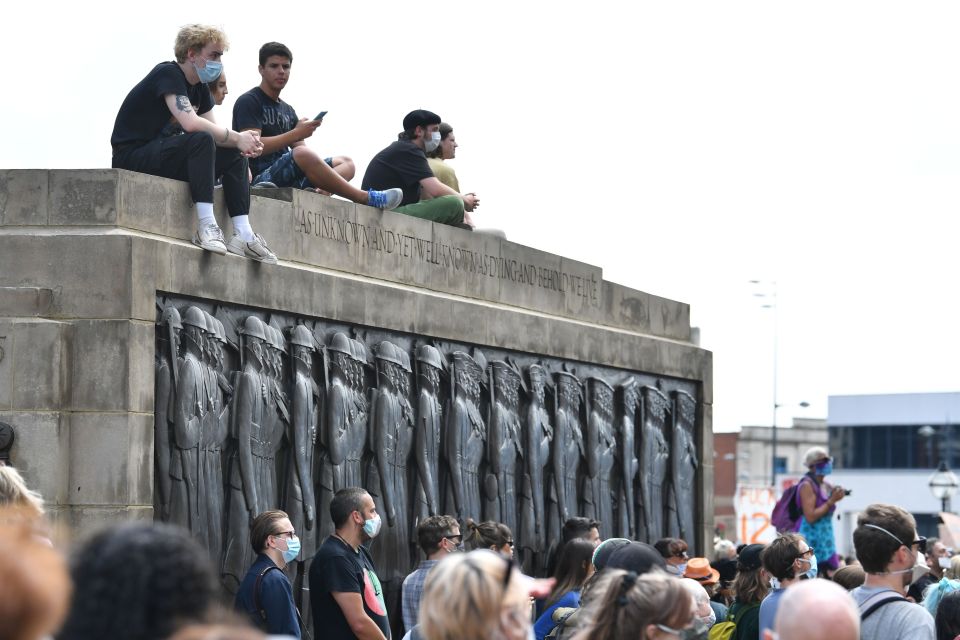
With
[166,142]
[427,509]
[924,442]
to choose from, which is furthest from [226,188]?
[924,442]

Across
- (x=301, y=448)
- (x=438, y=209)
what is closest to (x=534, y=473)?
(x=438, y=209)

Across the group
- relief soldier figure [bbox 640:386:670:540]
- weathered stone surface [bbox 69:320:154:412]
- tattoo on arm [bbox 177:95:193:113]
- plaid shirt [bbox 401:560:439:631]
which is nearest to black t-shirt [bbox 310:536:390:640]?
plaid shirt [bbox 401:560:439:631]

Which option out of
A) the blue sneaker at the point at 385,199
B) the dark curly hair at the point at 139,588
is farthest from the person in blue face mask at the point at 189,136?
the dark curly hair at the point at 139,588

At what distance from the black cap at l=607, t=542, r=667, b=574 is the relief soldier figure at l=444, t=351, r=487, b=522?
7.27 m

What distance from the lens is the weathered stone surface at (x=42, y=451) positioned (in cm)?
1053

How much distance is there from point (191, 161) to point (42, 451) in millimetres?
2178

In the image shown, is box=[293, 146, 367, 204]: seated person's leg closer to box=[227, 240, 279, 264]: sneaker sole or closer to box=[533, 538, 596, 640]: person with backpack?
box=[227, 240, 279, 264]: sneaker sole

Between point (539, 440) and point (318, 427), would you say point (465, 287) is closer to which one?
point (539, 440)

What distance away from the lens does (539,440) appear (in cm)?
1595

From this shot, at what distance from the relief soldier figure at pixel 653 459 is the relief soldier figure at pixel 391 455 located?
4.99m

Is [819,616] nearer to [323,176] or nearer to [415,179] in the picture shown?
[323,176]

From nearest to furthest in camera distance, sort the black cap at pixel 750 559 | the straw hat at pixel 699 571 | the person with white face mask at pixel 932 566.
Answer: the black cap at pixel 750 559 < the straw hat at pixel 699 571 < the person with white face mask at pixel 932 566

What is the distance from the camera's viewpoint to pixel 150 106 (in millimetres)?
11727

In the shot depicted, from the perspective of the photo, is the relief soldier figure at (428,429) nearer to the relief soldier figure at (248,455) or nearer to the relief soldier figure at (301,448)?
the relief soldier figure at (301,448)
